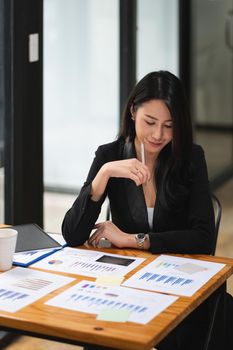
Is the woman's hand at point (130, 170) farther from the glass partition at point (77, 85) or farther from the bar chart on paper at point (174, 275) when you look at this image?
the glass partition at point (77, 85)

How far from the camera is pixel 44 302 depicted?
1.97 m

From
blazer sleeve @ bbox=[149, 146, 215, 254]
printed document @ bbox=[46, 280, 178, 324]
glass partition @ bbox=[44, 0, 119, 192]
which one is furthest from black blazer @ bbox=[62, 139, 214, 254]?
glass partition @ bbox=[44, 0, 119, 192]

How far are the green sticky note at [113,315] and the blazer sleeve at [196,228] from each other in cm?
57

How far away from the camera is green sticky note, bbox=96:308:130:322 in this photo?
1.84 m

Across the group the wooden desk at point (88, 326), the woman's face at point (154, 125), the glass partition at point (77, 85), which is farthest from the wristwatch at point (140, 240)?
the glass partition at point (77, 85)

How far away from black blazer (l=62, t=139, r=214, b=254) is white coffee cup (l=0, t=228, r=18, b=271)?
0.32 metres

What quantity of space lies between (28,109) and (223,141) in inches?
121

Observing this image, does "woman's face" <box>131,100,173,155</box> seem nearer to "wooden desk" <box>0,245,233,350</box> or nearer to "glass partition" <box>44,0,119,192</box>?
"wooden desk" <box>0,245,233,350</box>

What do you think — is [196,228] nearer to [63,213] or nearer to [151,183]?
[151,183]

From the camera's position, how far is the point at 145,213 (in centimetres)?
272

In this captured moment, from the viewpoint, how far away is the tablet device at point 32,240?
248 cm

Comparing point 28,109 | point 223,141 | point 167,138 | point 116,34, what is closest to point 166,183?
point 167,138

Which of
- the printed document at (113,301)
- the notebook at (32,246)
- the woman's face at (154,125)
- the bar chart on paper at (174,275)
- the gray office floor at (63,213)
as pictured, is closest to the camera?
the printed document at (113,301)

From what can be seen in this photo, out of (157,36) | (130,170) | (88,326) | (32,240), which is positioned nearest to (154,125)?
(130,170)
